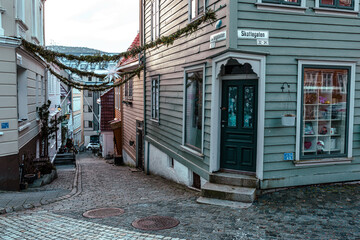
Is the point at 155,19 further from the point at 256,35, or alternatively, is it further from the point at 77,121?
the point at 77,121

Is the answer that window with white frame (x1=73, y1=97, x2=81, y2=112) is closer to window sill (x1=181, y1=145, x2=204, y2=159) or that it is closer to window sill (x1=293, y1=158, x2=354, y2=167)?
window sill (x1=181, y1=145, x2=204, y2=159)

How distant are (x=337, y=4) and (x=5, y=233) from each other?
7.90 metres

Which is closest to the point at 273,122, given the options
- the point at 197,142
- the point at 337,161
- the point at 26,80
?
the point at 337,161

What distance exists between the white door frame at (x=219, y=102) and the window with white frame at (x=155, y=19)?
6122 millimetres

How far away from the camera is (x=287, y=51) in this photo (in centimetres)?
765

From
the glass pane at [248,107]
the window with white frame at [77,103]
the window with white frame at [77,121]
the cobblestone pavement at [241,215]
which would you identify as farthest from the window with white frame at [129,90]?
the window with white frame at [77,121]

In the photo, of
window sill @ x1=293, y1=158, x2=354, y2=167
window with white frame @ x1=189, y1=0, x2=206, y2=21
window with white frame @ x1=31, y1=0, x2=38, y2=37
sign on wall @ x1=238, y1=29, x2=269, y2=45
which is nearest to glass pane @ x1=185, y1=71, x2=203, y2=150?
window with white frame @ x1=189, y1=0, x2=206, y2=21

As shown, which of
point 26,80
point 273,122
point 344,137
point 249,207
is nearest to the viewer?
point 249,207

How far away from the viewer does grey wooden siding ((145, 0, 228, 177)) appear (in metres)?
8.58

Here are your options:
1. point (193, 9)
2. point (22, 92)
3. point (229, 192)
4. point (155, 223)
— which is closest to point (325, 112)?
point (229, 192)

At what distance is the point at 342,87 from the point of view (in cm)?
809

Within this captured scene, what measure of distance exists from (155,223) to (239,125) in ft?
9.94

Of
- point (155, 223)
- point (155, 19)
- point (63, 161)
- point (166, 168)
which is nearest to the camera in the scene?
point (155, 223)

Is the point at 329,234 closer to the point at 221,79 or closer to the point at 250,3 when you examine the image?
the point at 221,79
